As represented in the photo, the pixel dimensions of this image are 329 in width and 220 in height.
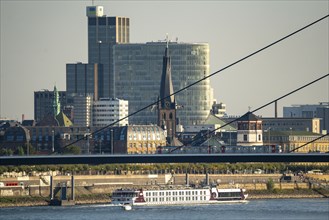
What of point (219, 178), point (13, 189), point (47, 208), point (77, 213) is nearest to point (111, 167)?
point (219, 178)

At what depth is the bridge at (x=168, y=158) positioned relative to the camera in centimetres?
8569

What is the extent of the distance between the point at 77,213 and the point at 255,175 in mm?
46465

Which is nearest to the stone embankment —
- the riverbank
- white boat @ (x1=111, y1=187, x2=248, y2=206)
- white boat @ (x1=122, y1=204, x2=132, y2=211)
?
the riverbank

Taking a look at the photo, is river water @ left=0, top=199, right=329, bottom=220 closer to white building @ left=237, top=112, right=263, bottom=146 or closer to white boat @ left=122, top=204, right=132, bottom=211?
white boat @ left=122, top=204, right=132, bottom=211

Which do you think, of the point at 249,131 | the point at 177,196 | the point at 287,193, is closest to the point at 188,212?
the point at 177,196

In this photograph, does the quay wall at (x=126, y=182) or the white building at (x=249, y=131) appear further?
the white building at (x=249, y=131)

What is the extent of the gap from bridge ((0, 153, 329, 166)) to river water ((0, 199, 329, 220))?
11221 mm

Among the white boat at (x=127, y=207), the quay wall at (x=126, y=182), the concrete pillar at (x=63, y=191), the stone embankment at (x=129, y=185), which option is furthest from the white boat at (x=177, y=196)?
the quay wall at (x=126, y=182)

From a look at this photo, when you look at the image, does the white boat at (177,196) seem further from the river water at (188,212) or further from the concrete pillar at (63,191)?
the concrete pillar at (63,191)

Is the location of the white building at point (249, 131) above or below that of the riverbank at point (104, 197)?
above

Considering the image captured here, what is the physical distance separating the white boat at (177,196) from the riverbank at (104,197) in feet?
12.0

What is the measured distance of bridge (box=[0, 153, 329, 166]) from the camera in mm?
85688

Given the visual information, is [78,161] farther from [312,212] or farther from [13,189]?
[13,189]

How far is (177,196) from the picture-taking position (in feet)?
408
